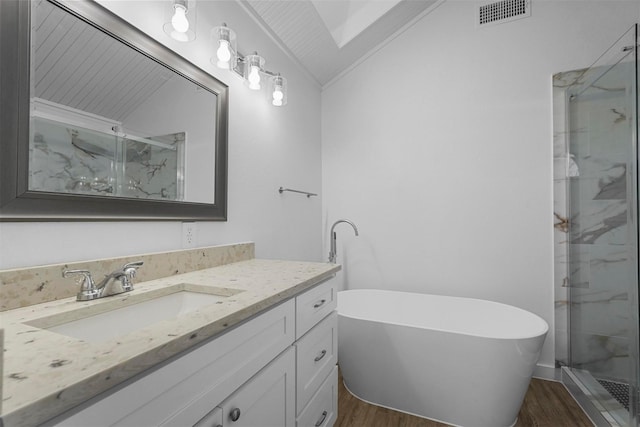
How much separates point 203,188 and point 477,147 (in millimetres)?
1914

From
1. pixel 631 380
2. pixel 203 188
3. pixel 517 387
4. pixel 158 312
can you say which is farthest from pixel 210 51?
pixel 631 380

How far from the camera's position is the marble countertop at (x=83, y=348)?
0.41 m

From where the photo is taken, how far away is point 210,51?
150cm

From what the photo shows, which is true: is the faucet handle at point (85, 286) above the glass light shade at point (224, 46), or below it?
below

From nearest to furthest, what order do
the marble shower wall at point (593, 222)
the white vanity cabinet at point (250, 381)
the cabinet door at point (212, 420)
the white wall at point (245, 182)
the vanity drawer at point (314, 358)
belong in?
the white vanity cabinet at point (250, 381) < the cabinet door at point (212, 420) < the white wall at point (245, 182) < the vanity drawer at point (314, 358) < the marble shower wall at point (593, 222)

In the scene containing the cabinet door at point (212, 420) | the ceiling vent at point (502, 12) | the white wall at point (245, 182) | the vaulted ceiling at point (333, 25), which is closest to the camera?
the cabinet door at point (212, 420)

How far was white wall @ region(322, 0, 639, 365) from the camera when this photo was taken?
209 centimetres

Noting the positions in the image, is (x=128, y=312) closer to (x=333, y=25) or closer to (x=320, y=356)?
(x=320, y=356)

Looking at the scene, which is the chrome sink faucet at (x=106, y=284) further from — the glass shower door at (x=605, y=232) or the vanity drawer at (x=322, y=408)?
the glass shower door at (x=605, y=232)

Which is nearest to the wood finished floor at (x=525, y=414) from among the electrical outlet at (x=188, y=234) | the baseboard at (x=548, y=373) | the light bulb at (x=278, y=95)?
the baseboard at (x=548, y=373)

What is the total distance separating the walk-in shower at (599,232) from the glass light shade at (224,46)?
74.9 inches

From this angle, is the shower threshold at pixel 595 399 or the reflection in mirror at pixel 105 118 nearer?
the reflection in mirror at pixel 105 118

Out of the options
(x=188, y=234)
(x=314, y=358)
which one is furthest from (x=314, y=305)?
(x=188, y=234)

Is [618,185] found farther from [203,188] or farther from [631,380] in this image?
[203,188]
